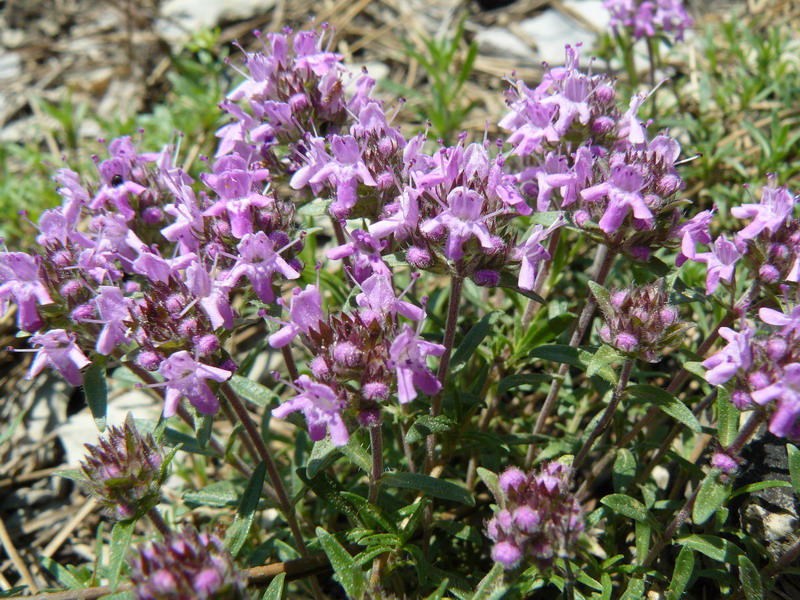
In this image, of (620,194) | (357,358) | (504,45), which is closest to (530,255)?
(620,194)

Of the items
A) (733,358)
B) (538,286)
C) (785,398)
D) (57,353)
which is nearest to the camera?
(785,398)

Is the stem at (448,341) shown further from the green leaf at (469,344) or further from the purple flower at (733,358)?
the purple flower at (733,358)

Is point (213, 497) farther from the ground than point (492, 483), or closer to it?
closer to it

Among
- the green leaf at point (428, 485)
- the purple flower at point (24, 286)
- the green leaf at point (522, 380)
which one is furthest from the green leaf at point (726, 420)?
the purple flower at point (24, 286)

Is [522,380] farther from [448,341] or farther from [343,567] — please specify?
[343,567]

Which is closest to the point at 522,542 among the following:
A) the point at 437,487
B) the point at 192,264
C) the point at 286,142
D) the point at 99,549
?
the point at 437,487

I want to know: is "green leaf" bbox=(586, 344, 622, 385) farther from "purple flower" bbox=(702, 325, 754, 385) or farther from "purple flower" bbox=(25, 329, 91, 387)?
"purple flower" bbox=(25, 329, 91, 387)

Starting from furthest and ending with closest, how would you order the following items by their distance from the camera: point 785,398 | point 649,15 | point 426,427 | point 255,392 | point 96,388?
point 649,15 → point 255,392 → point 96,388 → point 426,427 → point 785,398
